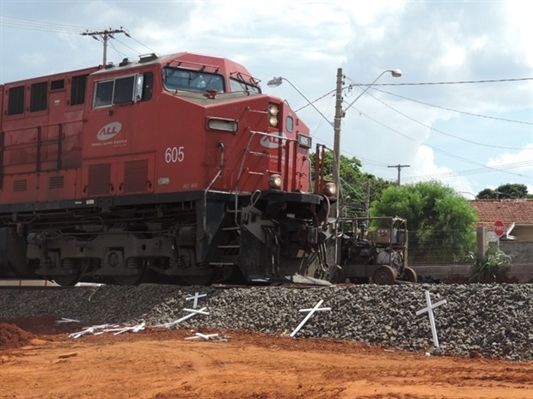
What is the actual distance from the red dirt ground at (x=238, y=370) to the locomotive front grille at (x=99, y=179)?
4396 millimetres

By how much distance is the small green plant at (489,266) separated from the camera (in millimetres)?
25906

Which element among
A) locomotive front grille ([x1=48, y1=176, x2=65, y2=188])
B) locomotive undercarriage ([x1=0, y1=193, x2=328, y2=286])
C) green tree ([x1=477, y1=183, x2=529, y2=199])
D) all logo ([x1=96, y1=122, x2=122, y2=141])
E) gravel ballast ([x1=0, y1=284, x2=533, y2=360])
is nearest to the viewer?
gravel ballast ([x1=0, y1=284, x2=533, y2=360])

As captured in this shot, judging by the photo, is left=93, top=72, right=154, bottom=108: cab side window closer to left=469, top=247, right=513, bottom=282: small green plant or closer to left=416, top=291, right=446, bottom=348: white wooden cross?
left=416, top=291, right=446, bottom=348: white wooden cross

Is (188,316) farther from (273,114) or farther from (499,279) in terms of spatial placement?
(499,279)

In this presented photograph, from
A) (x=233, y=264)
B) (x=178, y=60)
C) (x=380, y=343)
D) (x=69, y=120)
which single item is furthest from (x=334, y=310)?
(x=69, y=120)

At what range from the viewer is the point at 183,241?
1416 centimetres

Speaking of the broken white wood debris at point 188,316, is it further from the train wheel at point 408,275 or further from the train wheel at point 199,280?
the train wheel at point 408,275

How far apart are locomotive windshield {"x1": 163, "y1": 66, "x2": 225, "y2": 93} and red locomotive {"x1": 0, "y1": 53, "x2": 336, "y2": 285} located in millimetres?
23

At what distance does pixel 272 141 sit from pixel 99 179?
3636 millimetres

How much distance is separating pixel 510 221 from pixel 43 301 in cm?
4307

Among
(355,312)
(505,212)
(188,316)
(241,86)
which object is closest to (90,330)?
(188,316)

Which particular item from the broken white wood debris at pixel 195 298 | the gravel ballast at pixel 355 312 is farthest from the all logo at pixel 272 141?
the broken white wood debris at pixel 195 298

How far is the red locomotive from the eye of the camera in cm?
1395

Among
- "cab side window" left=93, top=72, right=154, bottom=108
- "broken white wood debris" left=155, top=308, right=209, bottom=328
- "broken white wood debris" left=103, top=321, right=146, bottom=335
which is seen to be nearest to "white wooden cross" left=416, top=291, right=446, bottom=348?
"broken white wood debris" left=155, top=308, right=209, bottom=328
